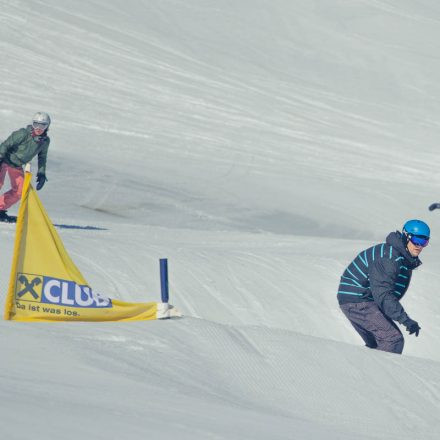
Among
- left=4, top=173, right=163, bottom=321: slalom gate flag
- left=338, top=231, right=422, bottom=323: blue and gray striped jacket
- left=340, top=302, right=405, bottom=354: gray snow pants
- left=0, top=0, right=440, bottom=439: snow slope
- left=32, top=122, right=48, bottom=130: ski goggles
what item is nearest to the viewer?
left=0, top=0, right=440, bottom=439: snow slope

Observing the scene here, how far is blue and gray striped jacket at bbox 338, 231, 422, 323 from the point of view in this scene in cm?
764

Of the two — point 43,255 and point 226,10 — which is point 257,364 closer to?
point 43,255

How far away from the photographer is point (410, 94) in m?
22.1

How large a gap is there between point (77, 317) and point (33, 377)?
1499 mm

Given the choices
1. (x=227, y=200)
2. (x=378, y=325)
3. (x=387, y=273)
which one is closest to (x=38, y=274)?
(x=387, y=273)

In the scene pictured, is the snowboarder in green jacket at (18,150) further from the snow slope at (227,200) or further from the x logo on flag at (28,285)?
the x logo on flag at (28,285)

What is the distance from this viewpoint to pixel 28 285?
6.68 metres

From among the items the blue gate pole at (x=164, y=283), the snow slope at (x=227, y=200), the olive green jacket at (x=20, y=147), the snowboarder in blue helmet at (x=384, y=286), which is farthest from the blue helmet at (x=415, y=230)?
the olive green jacket at (x=20, y=147)

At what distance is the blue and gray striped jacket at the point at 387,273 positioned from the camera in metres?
7.64

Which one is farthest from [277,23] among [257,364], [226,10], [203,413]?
[203,413]

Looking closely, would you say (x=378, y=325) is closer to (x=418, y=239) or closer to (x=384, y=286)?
(x=384, y=286)

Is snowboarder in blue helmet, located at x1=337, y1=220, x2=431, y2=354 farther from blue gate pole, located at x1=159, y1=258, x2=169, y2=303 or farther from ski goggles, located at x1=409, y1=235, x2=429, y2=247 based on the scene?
blue gate pole, located at x1=159, y1=258, x2=169, y2=303

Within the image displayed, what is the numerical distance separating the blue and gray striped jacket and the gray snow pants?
8 centimetres

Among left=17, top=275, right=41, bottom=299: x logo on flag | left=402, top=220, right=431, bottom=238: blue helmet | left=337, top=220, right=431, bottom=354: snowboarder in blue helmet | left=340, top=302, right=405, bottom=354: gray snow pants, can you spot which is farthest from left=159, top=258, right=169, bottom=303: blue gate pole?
left=402, top=220, right=431, bottom=238: blue helmet
